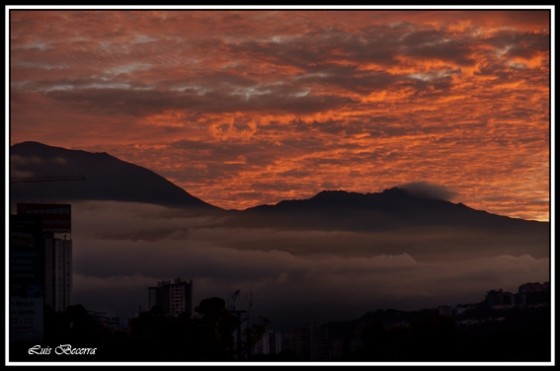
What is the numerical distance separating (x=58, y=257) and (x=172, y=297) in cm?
3014

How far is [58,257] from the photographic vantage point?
79938mm

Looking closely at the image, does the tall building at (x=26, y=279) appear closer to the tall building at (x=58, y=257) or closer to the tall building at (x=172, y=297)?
the tall building at (x=172, y=297)

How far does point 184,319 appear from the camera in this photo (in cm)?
4253

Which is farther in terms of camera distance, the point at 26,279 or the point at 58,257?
the point at 58,257

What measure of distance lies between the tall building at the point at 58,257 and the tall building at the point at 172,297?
57.4ft

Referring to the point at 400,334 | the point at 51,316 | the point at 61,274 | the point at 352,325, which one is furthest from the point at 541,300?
the point at 61,274

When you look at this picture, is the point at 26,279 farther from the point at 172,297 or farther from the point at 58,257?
the point at 58,257

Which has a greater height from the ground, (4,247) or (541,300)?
(4,247)

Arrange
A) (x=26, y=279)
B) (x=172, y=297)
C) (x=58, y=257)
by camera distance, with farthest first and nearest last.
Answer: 1. (x=58, y=257)
2. (x=172, y=297)
3. (x=26, y=279)

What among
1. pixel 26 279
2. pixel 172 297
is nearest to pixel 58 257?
pixel 172 297

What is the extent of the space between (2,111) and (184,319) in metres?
25.5

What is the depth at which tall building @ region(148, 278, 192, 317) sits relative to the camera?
49.9 metres

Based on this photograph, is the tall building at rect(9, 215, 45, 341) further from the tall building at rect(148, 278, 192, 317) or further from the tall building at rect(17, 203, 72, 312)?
the tall building at rect(17, 203, 72, 312)

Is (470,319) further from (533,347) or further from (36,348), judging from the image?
(36,348)
